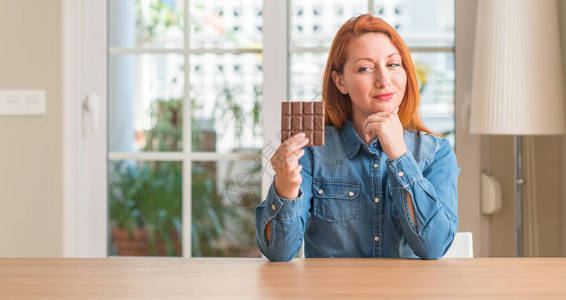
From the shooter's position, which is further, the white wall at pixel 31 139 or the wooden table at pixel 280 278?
the white wall at pixel 31 139

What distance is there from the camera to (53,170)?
7.60 ft

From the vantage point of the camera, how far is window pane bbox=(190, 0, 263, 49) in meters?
2.41

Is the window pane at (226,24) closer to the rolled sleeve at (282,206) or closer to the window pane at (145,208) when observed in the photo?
the window pane at (145,208)

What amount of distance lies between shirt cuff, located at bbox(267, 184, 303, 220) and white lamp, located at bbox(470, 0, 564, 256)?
95cm

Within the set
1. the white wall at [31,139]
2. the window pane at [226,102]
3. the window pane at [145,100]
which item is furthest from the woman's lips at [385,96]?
the white wall at [31,139]

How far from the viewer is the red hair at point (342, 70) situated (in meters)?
1.37

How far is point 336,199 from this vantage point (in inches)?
54.7

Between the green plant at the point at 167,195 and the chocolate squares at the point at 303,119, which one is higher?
the chocolate squares at the point at 303,119

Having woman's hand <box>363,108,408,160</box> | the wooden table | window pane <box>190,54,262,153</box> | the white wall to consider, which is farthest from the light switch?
woman's hand <box>363,108,408,160</box>

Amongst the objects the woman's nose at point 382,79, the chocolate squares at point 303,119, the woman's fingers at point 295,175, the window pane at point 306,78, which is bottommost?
the woman's fingers at point 295,175

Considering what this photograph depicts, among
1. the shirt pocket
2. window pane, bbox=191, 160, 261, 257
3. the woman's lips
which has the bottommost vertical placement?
window pane, bbox=191, 160, 261, 257

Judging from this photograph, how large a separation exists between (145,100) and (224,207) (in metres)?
0.62

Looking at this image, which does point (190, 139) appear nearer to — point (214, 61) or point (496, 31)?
point (214, 61)

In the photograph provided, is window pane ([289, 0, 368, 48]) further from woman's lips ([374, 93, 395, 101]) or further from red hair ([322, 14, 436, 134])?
woman's lips ([374, 93, 395, 101])
